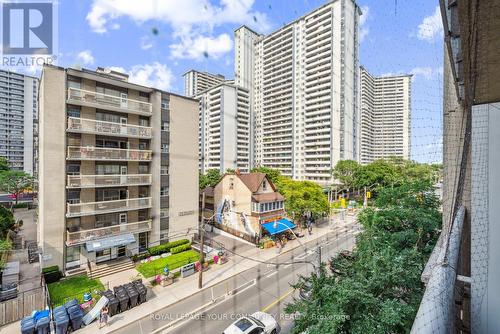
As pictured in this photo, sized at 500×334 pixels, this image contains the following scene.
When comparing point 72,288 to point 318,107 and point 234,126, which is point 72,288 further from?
point 318,107

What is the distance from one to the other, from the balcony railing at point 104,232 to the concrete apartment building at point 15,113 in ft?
73.9

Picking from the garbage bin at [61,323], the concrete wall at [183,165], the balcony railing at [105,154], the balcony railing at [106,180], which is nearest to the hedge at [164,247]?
the concrete wall at [183,165]

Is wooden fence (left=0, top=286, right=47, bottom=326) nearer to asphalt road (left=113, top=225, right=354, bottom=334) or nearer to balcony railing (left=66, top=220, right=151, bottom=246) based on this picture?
balcony railing (left=66, top=220, right=151, bottom=246)

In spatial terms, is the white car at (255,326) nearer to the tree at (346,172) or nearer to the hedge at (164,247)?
the hedge at (164,247)

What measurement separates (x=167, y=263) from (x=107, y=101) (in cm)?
576

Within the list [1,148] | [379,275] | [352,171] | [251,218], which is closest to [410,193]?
[379,275]

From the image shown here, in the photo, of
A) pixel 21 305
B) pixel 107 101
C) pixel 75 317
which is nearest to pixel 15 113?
pixel 107 101

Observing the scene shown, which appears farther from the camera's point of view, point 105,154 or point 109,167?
point 109,167

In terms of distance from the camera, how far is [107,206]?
766cm

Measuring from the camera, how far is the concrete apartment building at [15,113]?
76.3 ft

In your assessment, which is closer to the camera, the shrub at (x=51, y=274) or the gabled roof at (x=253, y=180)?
the shrub at (x=51, y=274)

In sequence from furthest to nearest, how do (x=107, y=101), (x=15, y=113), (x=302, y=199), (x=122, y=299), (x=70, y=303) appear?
(x=15, y=113)
(x=302, y=199)
(x=107, y=101)
(x=122, y=299)
(x=70, y=303)

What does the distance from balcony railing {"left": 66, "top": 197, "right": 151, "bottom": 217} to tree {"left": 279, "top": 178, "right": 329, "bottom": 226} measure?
6.64 m

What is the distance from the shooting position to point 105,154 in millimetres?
7613
